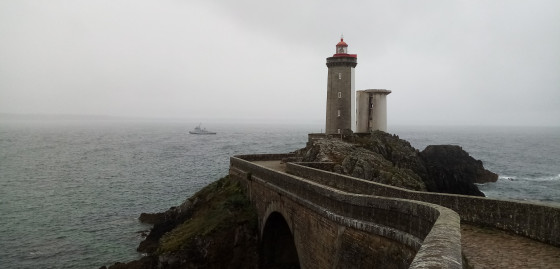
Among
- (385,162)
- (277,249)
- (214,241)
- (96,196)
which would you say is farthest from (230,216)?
(96,196)

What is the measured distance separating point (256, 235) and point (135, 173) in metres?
44.1

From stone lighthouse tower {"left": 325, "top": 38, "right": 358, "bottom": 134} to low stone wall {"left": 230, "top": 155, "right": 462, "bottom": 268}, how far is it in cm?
1813

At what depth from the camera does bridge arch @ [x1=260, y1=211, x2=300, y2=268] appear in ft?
74.2

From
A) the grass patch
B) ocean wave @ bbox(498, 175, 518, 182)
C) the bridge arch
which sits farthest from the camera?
ocean wave @ bbox(498, 175, 518, 182)

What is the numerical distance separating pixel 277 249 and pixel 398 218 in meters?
14.3

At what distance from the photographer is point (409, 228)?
9.47 metres

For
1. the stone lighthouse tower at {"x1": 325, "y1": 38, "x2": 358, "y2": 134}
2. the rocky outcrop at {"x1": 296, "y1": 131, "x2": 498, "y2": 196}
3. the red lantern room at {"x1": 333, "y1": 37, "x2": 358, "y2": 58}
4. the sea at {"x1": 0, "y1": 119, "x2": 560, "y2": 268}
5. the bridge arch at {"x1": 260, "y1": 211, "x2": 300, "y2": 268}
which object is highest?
the red lantern room at {"x1": 333, "y1": 37, "x2": 358, "y2": 58}

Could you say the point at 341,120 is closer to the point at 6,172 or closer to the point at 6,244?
the point at 6,244

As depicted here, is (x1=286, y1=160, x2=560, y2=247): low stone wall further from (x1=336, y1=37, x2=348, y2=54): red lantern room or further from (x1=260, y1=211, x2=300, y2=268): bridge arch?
(x1=336, y1=37, x2=348, y2=54): red lantern room

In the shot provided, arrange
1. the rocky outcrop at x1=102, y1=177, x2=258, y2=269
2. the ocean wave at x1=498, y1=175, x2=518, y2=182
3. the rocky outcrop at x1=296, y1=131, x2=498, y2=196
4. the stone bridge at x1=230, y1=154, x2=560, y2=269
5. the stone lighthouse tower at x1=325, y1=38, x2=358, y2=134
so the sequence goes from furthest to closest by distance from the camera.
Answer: the ocean wave at x1=498, y1=175, x2=518, y2=182
the stone lighthouse tower at x1=325, y1=38, x2=358, y2=134
the rocky outcrop at x1=296, y1=131, x2=498, y2=196
the rocky outcrop at x1=102, y1=177, x2=258, y2=269
the stone bridge at x1=230, y1=154, x2=560, y2=269

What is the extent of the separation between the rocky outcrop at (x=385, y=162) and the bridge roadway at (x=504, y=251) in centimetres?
1541

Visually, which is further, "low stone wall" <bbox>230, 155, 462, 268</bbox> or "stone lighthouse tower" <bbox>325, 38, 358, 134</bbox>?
"stone lighthouse tower" <bbox>325, 38, 358, 134</bbox>

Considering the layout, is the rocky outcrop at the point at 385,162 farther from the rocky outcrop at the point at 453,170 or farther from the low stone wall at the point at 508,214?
the low stone wall at the point at 508,214

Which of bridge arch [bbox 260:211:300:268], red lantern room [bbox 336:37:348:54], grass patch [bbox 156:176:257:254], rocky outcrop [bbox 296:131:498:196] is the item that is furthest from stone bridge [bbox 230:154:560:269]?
red lantern room [bbox 336:37:348:54]
